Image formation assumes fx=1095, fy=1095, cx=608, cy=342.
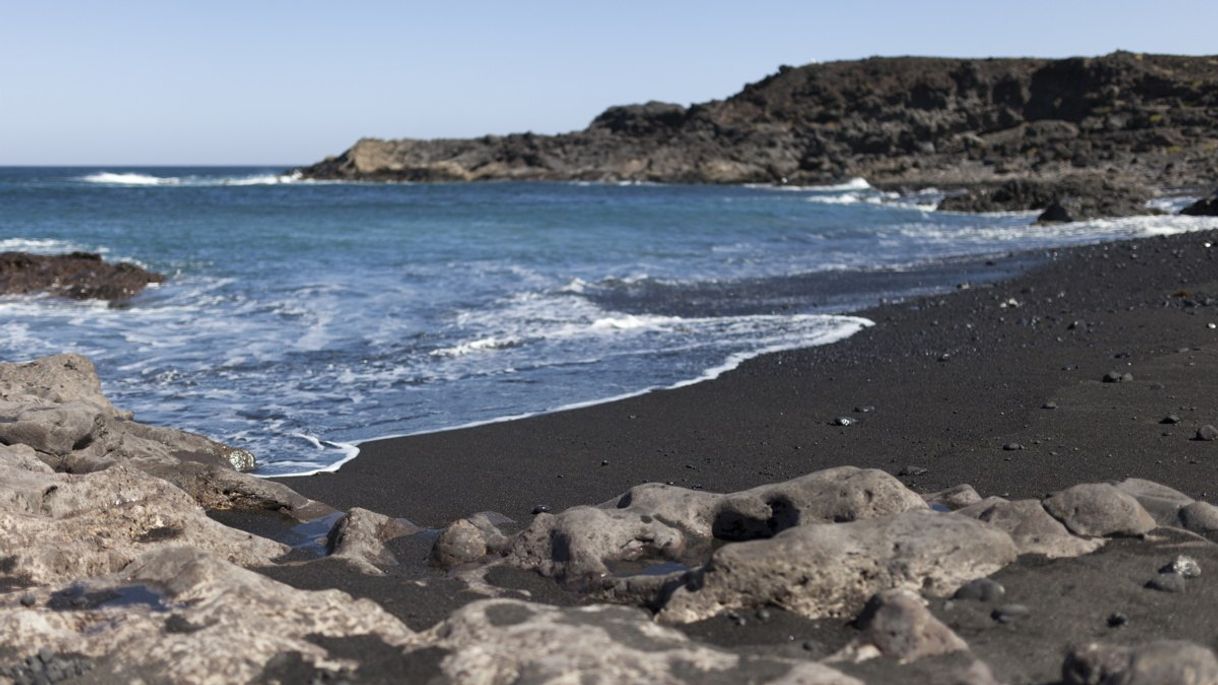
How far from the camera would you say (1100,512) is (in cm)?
465

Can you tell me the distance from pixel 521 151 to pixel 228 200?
1458 inches

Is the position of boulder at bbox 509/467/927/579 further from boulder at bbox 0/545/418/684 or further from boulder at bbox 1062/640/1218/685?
boulder at bbox 1062/640/1218/685

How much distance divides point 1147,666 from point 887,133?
3275 inches

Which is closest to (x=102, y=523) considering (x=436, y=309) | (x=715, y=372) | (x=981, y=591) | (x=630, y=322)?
(x=981, y=591)

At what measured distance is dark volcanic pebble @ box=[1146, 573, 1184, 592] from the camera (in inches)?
157

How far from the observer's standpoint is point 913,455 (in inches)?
281

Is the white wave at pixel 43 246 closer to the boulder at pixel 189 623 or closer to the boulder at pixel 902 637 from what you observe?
the boulder at pixel 189 623

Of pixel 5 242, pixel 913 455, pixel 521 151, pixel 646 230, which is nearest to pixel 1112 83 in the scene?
pixel 521 151

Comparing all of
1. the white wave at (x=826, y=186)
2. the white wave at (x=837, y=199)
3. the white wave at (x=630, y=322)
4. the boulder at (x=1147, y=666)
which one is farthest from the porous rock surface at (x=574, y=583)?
the white wave at (x=826, y=186)

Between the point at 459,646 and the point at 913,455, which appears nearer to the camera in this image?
the point at 459,646

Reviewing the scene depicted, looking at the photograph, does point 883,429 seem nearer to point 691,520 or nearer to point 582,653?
point 691,520

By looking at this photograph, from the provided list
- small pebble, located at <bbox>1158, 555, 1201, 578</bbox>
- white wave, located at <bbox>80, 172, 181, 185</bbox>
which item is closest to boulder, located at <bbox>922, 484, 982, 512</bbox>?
small pebble, located at <bbox>1158, 555, 1201, 578</bbox>

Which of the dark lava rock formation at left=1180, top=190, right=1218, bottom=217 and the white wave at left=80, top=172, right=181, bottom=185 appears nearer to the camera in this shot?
the dark lava rock formation at left=1180, top=190, right=1218, bottom=217

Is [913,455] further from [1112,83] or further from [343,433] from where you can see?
[1112,83]
